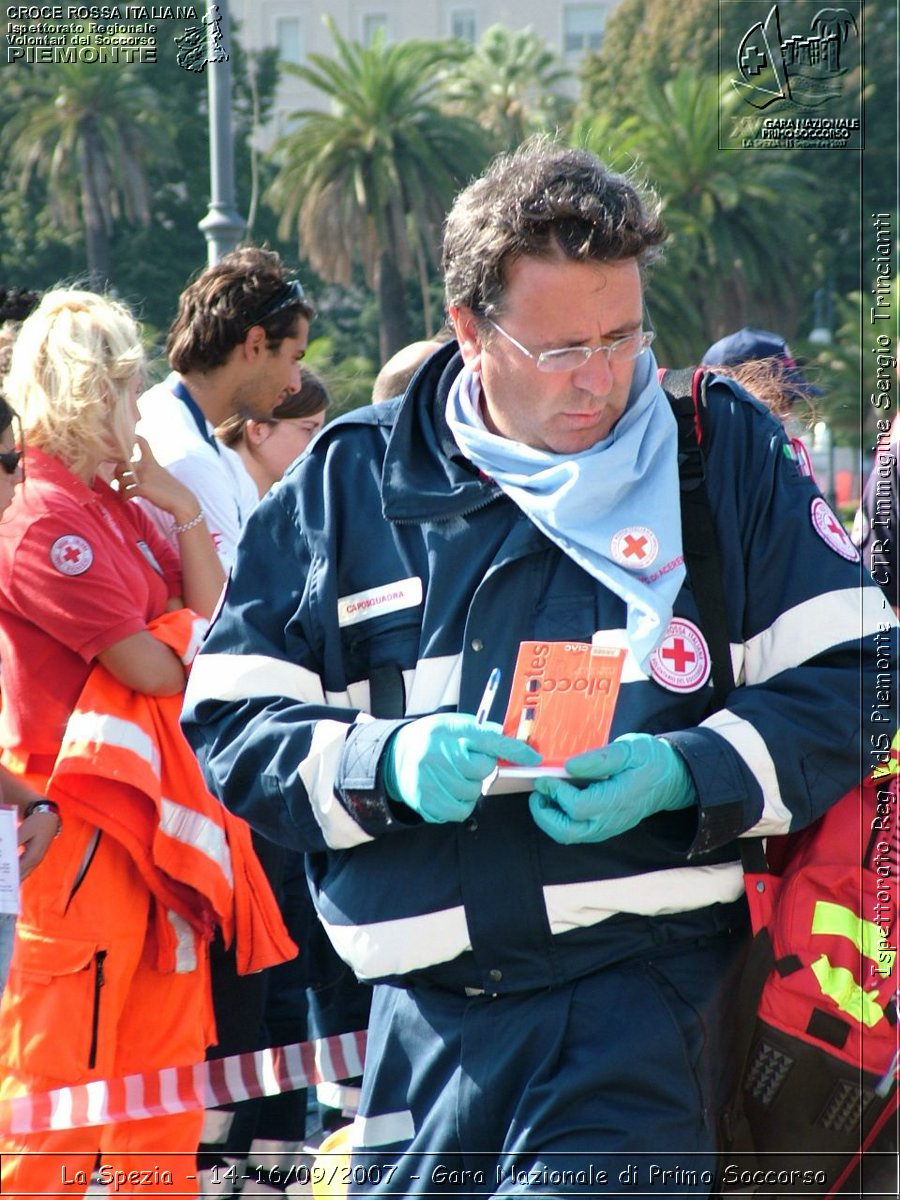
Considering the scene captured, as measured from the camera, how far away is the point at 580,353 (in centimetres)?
247

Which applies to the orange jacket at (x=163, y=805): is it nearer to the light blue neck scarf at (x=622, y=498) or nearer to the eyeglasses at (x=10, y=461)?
the eyeglasses at (x=10, y=461)

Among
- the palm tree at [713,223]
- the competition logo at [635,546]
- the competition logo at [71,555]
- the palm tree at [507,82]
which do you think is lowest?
the palm tree at [713,223]

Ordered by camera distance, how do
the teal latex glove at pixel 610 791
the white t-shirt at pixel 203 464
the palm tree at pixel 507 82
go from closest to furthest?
the teal latex glove at pixel 610 791 → the white t-shirt at pixel 203 464 → the palm tree at pixel 507 82

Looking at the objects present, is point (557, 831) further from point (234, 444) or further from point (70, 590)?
point (234, 444)

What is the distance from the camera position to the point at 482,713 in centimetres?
234

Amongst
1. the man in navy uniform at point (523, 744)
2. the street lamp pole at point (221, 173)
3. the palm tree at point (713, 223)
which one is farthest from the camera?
the palm tree at point (713, 223)

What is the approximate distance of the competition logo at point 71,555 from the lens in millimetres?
3561

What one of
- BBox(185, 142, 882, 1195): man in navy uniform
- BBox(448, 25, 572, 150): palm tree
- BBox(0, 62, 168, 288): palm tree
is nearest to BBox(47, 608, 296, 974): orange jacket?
BBox(185, 142, 882, 1195): man in navy uniform

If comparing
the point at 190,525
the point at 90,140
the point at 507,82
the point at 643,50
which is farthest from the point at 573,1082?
the point at 507,82

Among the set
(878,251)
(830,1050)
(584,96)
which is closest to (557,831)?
(830,1050)

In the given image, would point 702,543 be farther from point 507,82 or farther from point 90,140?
point 507,82

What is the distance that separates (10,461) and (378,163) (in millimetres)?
38082

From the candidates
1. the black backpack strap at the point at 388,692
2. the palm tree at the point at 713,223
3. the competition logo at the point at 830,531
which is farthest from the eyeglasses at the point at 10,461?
the palm tree at the point at 713,223

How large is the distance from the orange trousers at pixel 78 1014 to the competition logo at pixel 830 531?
1.91 meters
